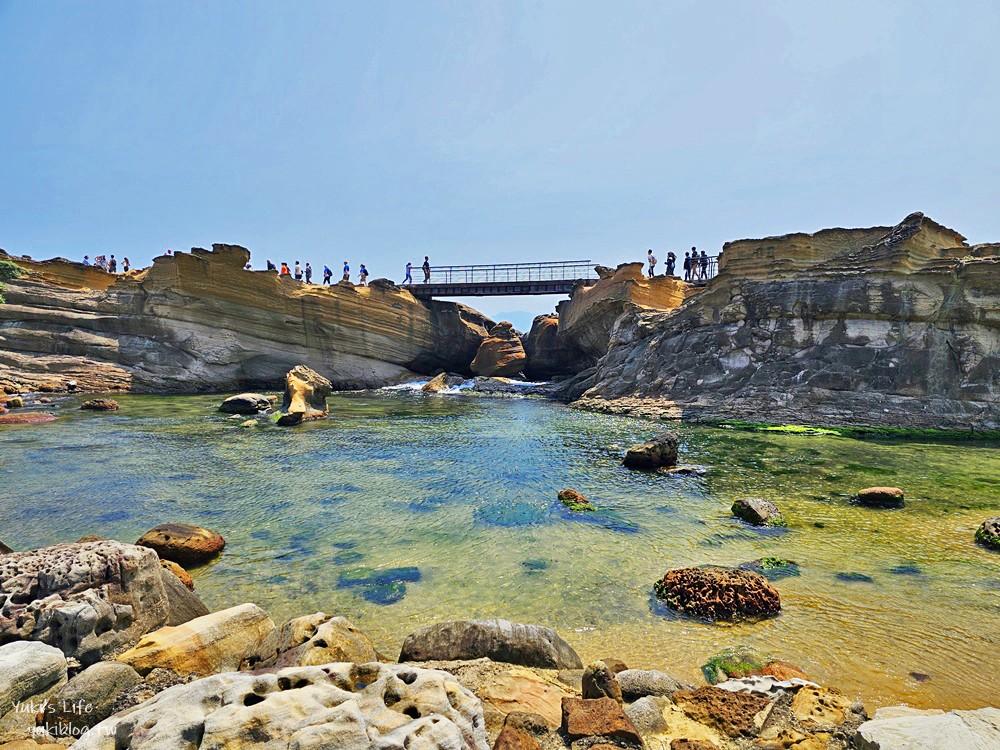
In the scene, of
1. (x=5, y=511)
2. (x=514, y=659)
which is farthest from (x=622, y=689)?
(x=5, y=511)

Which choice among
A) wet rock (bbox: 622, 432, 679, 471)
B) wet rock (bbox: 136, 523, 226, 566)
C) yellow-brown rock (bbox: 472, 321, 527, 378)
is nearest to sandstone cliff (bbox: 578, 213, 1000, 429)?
wet rock (bbox: 622, 432, 679, 471)

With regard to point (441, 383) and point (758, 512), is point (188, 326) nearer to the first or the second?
point (441, 383)

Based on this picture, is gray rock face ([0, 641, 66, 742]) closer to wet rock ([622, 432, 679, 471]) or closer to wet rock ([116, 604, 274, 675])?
wet rock ([116, 604, 274, 675])

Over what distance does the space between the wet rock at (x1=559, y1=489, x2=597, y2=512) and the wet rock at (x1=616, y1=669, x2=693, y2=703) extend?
6.32 metres

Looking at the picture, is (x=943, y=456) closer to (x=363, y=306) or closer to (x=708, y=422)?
(x=708, y=422)

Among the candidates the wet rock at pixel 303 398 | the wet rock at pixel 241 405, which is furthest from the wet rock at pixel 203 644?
the wet rock at pixel 241 405

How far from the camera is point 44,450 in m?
15.8

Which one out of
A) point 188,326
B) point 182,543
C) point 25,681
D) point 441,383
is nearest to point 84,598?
point 25,681

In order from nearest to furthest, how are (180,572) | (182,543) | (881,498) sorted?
1. (180,572)
2. (182,543)
3. (881,498)

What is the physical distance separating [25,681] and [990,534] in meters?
13.2

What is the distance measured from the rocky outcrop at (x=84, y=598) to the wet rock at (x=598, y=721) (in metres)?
4.24

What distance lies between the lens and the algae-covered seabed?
6.16m

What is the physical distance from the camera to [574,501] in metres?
11.6

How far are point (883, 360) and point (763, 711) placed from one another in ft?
81.4
